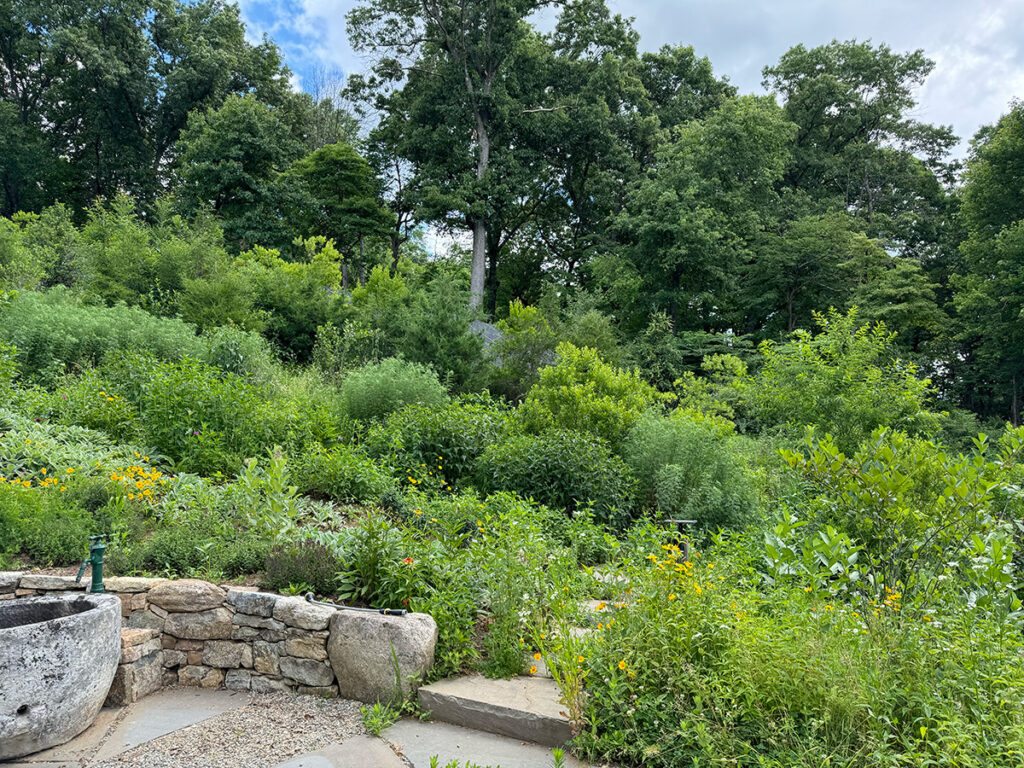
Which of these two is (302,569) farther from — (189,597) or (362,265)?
(362,265)

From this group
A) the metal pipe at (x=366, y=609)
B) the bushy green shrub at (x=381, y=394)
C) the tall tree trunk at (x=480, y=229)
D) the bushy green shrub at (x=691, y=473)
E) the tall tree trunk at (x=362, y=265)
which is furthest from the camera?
the tall tree trunk at (x=362, y=265)

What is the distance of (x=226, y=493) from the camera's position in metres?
4.23

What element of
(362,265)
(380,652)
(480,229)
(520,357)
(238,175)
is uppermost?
(238,175)

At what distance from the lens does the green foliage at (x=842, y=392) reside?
314 inches

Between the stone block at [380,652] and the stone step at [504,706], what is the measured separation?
0.41ft

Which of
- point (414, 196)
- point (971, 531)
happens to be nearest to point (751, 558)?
point (971, 531)

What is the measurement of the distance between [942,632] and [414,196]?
2085cm

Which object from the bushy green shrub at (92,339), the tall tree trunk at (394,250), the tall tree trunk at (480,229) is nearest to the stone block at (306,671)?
the bushy green shrub at (92,339)

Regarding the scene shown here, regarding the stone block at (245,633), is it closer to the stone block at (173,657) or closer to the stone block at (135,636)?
the stone block at (173,657)

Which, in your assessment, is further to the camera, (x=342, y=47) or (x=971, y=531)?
(x=342, y=47)

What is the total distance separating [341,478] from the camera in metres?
5.07

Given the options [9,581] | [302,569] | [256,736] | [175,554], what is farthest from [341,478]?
[256,736]

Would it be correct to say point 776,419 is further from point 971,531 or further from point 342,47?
point 342,47

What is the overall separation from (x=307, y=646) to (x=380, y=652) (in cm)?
46
